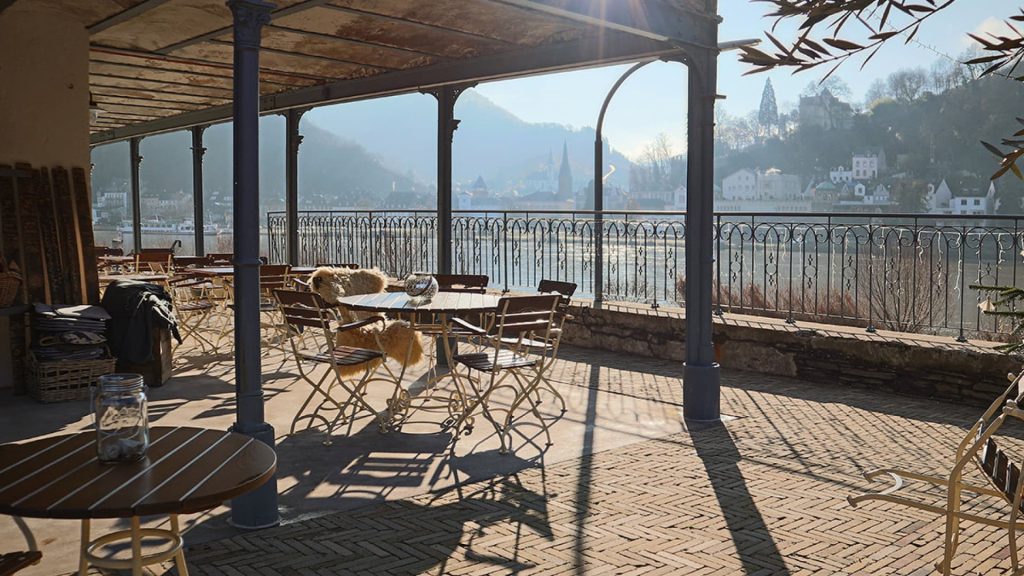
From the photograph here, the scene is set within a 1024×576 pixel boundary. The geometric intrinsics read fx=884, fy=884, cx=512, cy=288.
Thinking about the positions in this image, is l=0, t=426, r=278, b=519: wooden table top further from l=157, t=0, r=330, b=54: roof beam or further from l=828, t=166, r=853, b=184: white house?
l=828, t=166, r=853, b=184: white house

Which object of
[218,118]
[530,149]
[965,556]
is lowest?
[965,556]

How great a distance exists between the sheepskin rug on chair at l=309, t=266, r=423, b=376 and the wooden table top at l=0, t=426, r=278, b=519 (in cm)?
319

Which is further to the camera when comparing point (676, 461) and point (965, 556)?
point (676, 461)

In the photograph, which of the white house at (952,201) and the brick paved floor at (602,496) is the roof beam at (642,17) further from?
the white house at (952,201)

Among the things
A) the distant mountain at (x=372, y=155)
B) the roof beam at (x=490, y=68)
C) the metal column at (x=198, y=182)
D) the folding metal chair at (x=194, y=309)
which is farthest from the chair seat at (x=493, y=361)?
the distant mountain at (x=372, y=155)

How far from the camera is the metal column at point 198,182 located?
1172 centimetres

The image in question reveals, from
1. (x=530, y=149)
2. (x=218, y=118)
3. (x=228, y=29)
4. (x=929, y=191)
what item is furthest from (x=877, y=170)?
(x=530, y=149)

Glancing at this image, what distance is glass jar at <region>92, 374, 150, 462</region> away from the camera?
2113 mm

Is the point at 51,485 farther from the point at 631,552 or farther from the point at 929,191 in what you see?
the point at 929,191

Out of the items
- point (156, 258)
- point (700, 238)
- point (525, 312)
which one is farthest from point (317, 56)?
point (156, 258)

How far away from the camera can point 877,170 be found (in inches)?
1891

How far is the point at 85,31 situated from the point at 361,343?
305 cm

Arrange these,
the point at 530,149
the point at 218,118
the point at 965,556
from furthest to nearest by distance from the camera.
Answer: the point at 530,149
the point at 218,118
the point at 965,556

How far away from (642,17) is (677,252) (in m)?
4.73
